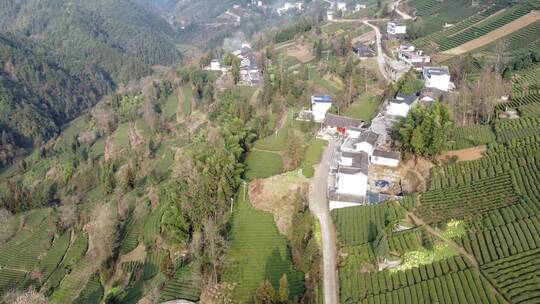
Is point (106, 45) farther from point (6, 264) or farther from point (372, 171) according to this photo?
point (372, 171)

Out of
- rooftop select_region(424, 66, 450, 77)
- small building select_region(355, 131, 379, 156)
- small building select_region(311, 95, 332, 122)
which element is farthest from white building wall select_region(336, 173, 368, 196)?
rooftop select_region(424, 66, 450, 77)

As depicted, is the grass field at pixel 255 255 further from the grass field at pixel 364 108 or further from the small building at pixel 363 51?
the small building at pixel 363 51

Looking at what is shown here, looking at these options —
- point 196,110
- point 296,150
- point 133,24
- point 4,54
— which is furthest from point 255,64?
point 133,24

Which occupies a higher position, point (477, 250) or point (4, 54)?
point (477, 250)

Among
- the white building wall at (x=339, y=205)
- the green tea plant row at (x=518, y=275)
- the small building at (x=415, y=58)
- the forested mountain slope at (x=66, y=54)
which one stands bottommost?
the forested mountain slope at (x=66, y=54)

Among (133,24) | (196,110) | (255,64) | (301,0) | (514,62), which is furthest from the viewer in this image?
(133,24)

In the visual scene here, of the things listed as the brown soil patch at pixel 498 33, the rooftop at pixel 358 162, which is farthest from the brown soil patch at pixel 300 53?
the rooftop at pixel 358 162

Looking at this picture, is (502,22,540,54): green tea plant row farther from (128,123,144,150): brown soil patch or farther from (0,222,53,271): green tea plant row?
(0,222,53,271): green tea plant row
